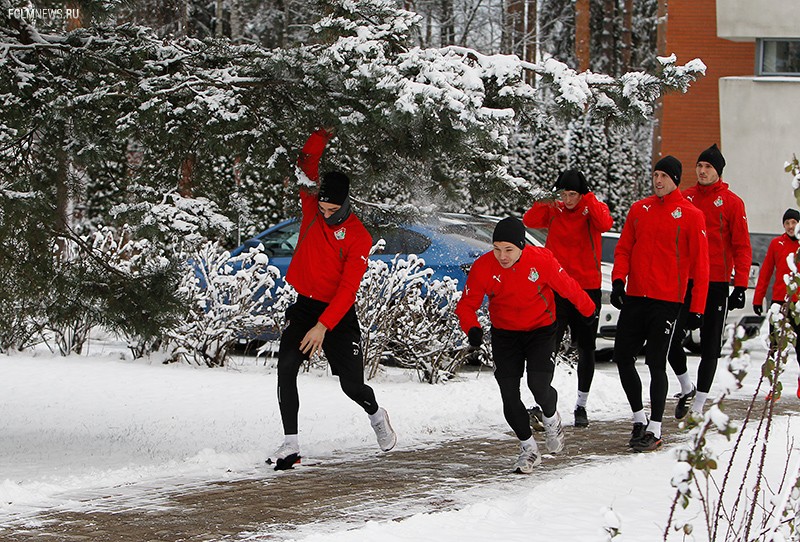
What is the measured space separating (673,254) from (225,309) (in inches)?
205

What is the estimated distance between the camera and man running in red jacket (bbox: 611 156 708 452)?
7602 mm

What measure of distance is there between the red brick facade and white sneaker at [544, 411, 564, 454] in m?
17.0

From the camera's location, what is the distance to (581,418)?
8.80 meters

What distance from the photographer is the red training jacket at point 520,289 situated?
6.94m

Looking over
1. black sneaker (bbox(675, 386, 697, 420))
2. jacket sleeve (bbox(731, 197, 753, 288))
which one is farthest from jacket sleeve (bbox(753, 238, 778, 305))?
jacket sleeve (bbox(731, 197, 753, 288))

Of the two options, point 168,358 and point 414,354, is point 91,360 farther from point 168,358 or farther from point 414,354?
point 414,354

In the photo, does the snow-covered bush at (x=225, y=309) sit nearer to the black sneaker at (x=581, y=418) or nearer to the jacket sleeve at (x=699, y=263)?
the black sneaker at (x=581, y=418)

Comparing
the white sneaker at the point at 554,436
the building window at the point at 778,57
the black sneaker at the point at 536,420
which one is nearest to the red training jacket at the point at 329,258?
the white sneaker at the point at 554,436

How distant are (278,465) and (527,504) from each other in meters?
1.68

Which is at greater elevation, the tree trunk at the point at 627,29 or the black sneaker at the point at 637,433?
the tree trunk at the point at 627,29

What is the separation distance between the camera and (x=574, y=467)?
23.4ft

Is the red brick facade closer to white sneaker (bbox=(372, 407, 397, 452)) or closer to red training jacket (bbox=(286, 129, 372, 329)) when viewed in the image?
white sneaker (bbox=(372, 407, 397, 452))

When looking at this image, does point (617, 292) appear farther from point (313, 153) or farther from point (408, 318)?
point (408, 318)

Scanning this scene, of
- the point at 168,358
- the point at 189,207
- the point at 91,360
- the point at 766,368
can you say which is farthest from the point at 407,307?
the point at 766,368
